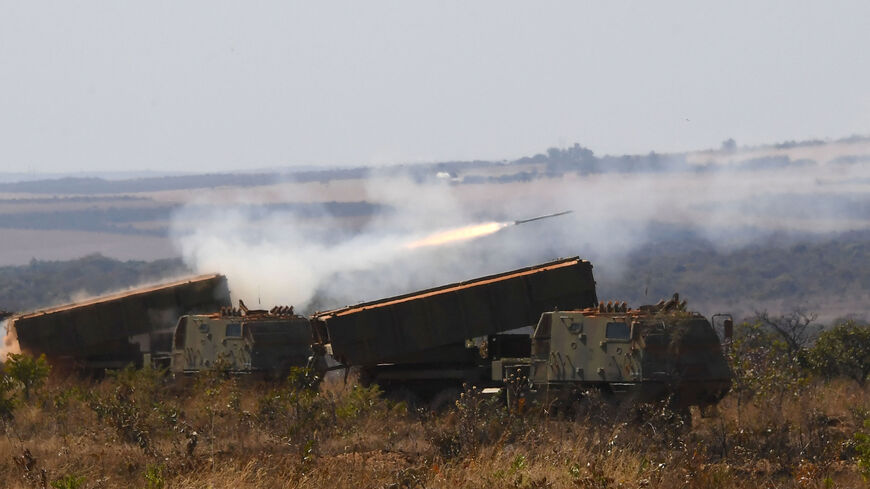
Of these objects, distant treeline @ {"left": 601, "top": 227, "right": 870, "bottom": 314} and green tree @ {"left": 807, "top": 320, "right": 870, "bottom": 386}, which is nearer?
green tree @ {"left": 807, "top": 320, "right": 870, "bottom": 386}

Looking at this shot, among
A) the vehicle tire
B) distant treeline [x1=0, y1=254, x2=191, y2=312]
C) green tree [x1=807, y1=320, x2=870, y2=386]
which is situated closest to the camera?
the vehicle tire

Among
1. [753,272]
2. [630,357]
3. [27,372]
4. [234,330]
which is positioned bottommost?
[753,272]

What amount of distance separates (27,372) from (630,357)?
12.3 meters

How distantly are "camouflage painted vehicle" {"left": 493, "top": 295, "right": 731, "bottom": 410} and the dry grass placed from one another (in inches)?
34.2

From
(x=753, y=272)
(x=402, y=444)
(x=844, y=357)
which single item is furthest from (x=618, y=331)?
(x=753, y=272)

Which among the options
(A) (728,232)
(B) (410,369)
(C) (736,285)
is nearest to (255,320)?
(B) (410,369)

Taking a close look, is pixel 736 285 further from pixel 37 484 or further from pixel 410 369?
pixel 37 484

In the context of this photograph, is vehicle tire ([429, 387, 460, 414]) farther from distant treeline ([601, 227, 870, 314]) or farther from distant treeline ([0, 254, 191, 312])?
distant treeline ([601, 227, 870, 314])

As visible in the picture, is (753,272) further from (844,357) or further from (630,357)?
(630,357)

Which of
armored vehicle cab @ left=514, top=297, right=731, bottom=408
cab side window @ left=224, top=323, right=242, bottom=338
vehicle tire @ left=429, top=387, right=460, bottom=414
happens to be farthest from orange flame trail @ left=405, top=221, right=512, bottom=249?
armored vehicle cab @ left=514, top=297, right=731, bottom=408

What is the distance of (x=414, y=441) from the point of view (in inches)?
731

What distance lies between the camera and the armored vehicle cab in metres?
21.2

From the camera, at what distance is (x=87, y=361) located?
35.0m

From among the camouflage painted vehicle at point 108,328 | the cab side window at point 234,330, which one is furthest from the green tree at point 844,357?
the camouflage painted vehicle at point 108,328
